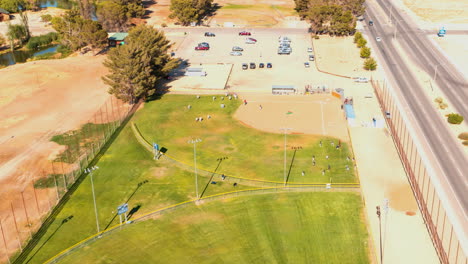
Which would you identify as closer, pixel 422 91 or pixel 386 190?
pixel 386 190

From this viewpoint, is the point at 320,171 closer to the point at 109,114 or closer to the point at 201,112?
the point at 201,112

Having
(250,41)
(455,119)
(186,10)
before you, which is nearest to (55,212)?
(455,119)

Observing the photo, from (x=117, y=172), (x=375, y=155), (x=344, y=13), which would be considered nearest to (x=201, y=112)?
(x=117, y=172)

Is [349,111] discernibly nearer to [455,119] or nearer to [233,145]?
[455,119]

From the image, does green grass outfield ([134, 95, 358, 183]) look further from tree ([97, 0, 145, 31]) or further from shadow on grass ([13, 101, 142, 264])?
tree ([97, 0, 145, 31])

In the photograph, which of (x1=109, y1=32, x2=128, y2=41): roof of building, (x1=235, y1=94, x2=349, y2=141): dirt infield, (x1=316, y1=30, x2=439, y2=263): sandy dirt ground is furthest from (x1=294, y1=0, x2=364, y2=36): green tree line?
(x1=109, y1=32, x2=128, y2=41): roof of building

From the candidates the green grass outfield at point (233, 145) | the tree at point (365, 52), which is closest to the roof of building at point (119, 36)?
the green grass outfield at point (233, 145)

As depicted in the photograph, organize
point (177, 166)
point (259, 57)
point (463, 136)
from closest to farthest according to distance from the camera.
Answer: point (177, 166)
point (463, 136)
point (259, 57)
